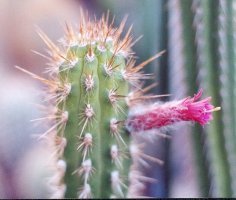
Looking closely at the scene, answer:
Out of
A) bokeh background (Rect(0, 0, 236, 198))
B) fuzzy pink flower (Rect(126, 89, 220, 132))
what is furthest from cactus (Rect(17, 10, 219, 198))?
bokeh background (Rect(0, 0, 236, 198))

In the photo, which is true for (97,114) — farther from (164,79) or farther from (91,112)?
(164,79)

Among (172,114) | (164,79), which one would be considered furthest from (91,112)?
(164,79)

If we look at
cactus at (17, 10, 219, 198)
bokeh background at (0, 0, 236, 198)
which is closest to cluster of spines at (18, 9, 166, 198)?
cactus at (17, 10, 219, 198)

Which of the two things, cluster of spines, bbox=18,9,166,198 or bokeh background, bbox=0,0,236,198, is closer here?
cluster of spines, bbox=18,9,166,198

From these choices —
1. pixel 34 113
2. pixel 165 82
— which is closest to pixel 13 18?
pixel 34 113

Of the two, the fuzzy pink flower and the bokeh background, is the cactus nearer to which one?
the fuzzy pink flower

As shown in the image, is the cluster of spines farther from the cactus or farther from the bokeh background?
the bokeh background

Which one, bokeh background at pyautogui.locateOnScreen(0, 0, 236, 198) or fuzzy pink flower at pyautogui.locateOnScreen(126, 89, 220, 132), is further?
bokeh background at pyautogui.locateOnScreen(0, 0, 236, 198)
